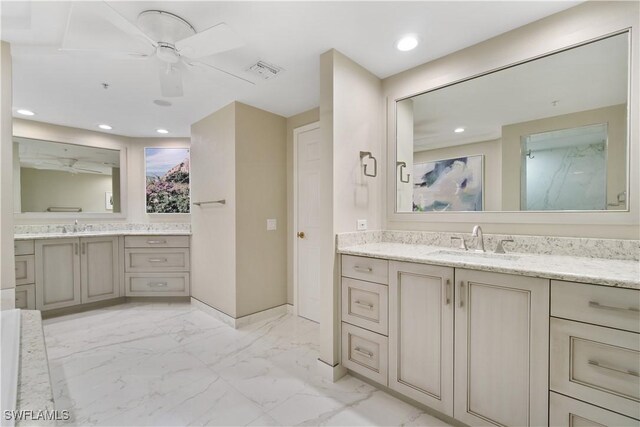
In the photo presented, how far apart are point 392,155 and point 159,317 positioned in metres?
Answer: 3.16

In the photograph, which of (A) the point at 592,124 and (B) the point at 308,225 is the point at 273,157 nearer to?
(B) the point at 308,225

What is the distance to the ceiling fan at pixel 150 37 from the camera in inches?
58.4

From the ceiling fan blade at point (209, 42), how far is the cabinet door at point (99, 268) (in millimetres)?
2982

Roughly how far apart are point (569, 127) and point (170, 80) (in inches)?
104

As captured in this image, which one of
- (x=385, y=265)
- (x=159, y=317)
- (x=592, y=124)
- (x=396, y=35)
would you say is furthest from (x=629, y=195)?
(x=159, y=317)

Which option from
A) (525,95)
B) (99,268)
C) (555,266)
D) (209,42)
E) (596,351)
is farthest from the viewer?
(99,268)

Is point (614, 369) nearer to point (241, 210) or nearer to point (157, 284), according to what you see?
point (241, 210)

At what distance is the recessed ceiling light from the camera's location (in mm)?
1843

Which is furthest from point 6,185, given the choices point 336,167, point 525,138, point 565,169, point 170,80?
point 565,169

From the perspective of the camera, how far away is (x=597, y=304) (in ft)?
3.61

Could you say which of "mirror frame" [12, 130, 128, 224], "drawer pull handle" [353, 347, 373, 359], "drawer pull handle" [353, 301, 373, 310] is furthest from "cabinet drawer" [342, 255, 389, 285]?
"mirror frame" [12, 130, 128, 224]

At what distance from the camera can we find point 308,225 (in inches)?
124

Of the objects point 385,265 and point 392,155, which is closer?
point 385,265

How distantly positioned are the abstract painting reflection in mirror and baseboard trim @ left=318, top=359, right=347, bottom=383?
137 cm
